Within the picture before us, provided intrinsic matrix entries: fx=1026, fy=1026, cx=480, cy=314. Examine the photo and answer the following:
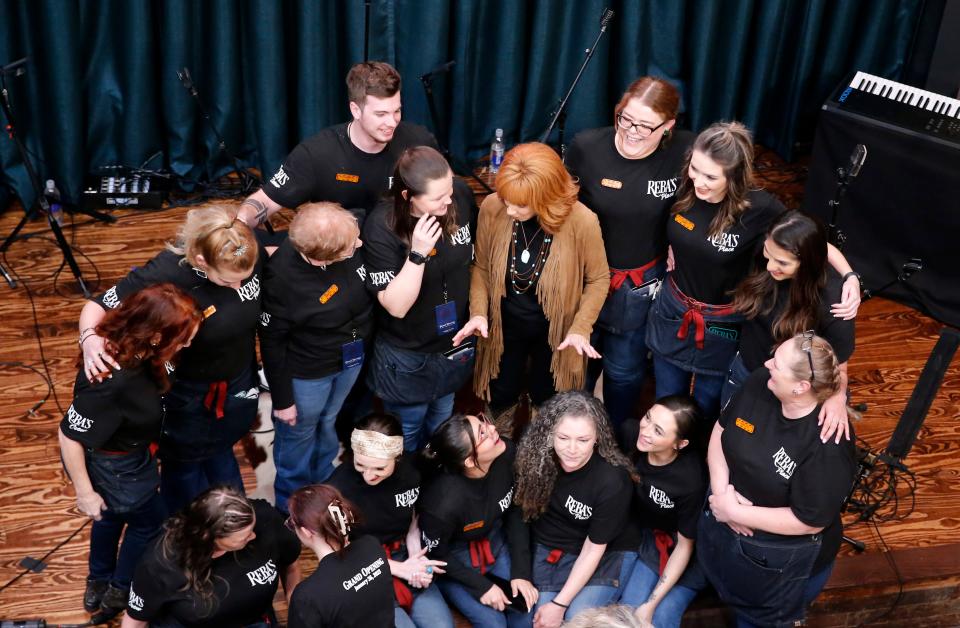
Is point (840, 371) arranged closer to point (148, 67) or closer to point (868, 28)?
point (868, 28)

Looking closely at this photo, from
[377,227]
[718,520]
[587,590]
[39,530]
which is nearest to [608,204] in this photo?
[377,227]

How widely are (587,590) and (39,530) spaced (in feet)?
5.82

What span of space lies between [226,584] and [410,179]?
1.20 meters

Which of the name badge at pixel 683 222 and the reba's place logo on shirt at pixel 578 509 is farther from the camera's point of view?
the reba's place logo on shirt at pixel 578 509

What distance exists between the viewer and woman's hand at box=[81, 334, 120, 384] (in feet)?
8.37

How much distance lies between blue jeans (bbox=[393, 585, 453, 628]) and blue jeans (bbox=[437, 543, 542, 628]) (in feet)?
0.21

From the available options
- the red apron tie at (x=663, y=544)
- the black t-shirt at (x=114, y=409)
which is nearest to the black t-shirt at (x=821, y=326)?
the red apron tie at (x=663, y=544)

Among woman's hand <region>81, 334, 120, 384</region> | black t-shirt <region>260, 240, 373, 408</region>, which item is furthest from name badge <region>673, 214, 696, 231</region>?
woman's hand <region>81, 334, 120, 384</region>

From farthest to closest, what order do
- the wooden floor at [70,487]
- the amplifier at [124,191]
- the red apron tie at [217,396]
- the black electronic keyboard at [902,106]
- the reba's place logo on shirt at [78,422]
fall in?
the amplifier at [124,191]
the black electronic keyboard at [902,106]
the wooden floor at [70,487]
the red apron tie at [217,396]
the reba's place logo on shirt at [78,422]

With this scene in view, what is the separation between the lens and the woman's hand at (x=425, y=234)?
288cm

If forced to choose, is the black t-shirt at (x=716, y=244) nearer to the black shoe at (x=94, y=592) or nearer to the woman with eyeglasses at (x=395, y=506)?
the woman with eyeglasses at (x=395, y=506)

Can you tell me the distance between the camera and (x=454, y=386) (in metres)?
3.35

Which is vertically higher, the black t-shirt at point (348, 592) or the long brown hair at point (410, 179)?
the long brown hair at point (410, 179)

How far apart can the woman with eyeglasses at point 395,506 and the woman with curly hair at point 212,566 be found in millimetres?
265
